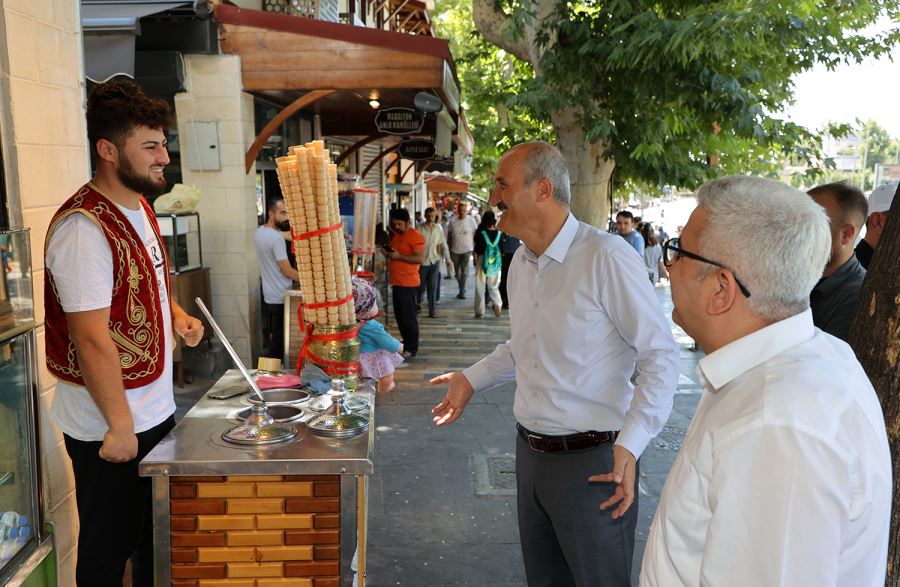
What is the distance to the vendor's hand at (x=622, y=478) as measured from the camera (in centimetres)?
255

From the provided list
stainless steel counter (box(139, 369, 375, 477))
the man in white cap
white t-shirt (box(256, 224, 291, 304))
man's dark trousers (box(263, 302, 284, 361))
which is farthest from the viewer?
man's dark trousers (box(263, 302, 284, 361))

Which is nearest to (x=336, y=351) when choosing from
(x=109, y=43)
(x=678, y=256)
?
(x=678, y=256)

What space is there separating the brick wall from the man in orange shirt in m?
7.03

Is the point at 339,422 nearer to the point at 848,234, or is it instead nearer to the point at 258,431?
the point at 258,431

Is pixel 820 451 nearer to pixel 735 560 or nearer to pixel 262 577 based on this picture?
pixel 735 560

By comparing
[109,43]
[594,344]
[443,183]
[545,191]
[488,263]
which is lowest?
[488,263]

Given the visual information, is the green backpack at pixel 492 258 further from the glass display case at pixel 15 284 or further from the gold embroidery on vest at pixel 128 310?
the glass display case at pixel 15 284

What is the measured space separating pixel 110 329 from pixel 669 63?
6937 millimetres

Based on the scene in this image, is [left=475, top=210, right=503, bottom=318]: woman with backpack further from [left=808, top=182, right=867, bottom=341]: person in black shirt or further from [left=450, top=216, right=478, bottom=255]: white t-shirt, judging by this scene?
[left=808, top=182, right=867, bottom=341]: person in black shirt

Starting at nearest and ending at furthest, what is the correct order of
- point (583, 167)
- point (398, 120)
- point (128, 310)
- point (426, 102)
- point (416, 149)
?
point (128, 310)
point (426, 102)
point (583, 167)
point (398, 120)
point (416, 149)

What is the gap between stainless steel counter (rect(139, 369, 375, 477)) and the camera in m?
2.39

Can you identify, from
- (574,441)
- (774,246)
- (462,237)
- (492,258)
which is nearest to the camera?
(774,246)

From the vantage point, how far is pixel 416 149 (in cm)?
1440

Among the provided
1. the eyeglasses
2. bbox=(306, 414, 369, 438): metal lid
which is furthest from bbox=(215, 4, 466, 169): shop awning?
the eyeglasses
